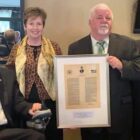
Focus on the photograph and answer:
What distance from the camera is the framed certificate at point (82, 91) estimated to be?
104 inches

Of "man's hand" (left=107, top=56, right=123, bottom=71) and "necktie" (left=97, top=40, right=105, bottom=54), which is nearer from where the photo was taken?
"man's hand" (left=107, top=56, right=123, bottom=71)

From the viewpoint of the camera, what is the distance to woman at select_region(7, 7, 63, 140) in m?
2.69

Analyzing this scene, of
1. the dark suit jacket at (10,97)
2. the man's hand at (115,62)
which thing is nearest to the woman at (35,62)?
the dark suit jacket at (10,97)

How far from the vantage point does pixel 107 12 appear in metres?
2.68

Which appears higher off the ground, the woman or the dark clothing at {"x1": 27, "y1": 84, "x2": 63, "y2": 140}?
the woman

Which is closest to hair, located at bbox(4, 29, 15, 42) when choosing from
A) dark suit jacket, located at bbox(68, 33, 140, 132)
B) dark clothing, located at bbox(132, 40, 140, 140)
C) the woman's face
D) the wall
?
the wall

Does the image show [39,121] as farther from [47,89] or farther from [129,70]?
[129,70]

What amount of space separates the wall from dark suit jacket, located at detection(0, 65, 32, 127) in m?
0.91

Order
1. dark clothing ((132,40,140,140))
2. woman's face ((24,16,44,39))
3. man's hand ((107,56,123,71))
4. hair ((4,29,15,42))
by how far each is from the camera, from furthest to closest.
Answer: hair ((4,29,15,42)), dark clothing ((132,40,140,140)), woman's face ((24,16,44,39)), man's hand ((107,56,123,71))

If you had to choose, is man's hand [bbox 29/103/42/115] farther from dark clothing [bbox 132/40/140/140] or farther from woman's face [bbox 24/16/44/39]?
dark clothing [bbox 132/40/140/140]

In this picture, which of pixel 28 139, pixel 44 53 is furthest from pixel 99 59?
pixel 28 139

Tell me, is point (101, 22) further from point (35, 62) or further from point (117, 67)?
point (35, 62)

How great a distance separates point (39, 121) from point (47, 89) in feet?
1.41

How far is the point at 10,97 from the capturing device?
2539 mm
